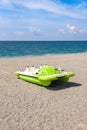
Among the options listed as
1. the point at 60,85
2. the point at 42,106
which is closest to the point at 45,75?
the point at 60,85

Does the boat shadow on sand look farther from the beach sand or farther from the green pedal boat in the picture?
the green pedal boat

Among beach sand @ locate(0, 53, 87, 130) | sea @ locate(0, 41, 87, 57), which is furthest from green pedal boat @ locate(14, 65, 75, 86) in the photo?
sea @ locate(0, 41, 87, 57)

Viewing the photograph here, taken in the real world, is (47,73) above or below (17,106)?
above

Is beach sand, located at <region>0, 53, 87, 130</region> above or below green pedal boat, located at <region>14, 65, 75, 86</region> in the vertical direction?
below

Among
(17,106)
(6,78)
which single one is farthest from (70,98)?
(6,78)

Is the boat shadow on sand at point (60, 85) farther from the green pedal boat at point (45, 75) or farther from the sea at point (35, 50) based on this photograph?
the sea at point (35, 50)

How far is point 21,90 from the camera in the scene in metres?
11.6

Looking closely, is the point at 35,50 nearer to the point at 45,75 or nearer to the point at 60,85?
the point at 60,85

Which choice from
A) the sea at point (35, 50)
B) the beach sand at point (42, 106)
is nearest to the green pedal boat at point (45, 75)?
the beach sand at point (42, 106)

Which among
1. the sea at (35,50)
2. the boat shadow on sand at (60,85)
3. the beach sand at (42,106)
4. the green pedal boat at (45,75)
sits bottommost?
the sea at (35,50)

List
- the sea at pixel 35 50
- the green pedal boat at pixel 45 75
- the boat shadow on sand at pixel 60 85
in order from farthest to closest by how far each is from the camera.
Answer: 1. the sea at pixel 35 50
2. the boat shadow on sand at pixel 60 85
3. the green pedal boat at pixel 45 75

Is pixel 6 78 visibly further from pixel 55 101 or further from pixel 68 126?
pixel 68 126

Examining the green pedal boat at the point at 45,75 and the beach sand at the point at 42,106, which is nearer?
the beach sand at the point at 42,106

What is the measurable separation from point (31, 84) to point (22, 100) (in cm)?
292
